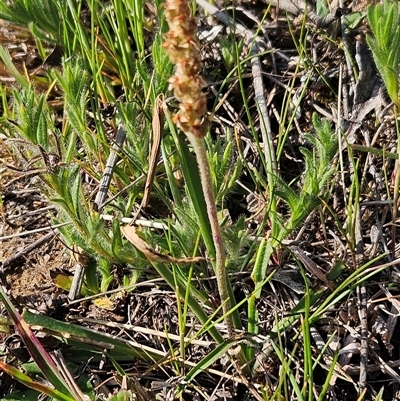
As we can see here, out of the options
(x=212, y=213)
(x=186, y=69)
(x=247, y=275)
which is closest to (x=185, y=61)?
(x=186, y=69)

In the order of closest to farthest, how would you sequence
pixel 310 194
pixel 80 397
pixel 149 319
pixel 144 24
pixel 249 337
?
pixel 80 397
pixel 249 337
pixel 310 194
pixel 149 319
pixel 144 24

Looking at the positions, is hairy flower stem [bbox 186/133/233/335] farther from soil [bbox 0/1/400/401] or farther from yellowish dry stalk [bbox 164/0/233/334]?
soil [bbox 0/1/400/401]

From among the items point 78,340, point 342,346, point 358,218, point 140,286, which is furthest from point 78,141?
point 342,346

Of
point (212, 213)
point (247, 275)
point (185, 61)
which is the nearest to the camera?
point (185, 61)

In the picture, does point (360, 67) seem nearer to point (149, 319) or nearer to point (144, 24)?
point (144, 24)

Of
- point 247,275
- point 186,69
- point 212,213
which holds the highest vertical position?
point 186,69

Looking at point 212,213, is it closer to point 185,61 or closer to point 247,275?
point 185,61

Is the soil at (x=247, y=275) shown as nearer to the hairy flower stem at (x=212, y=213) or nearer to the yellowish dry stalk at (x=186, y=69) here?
the hairy flower stem at (x=212, y=213)

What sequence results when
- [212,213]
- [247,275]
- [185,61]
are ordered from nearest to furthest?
[185,61] < [212,213] < [247,275]
